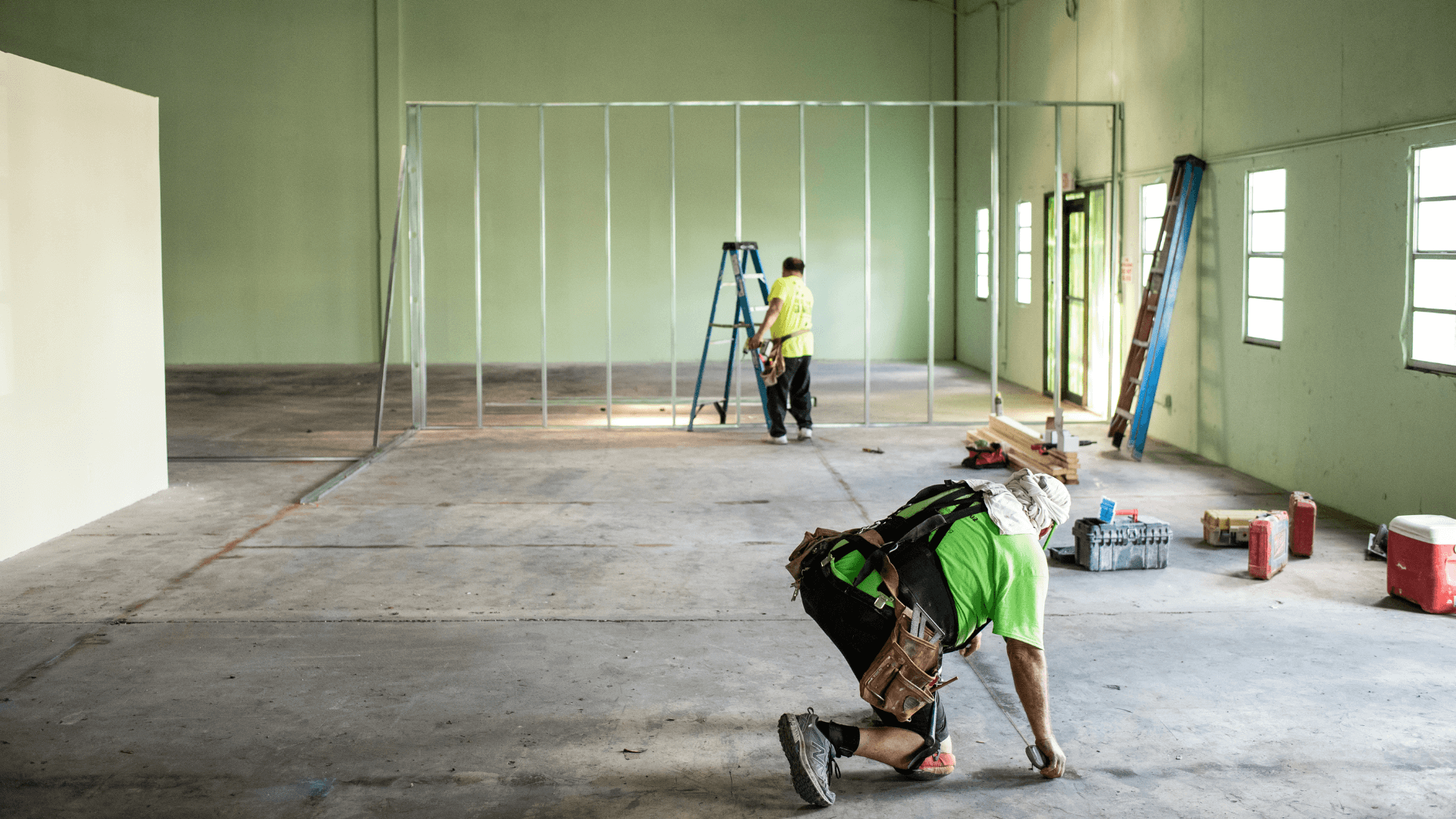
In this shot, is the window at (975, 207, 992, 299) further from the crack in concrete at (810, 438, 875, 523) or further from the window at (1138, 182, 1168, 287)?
the crack in concrete at (810, 438, 875, 523)

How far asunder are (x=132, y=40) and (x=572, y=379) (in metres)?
7.47

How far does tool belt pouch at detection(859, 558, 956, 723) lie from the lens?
3297 mm

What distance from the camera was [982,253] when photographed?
15.8 meters

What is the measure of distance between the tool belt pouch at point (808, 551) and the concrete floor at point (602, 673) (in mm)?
642

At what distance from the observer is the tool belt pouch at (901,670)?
10.8 ft

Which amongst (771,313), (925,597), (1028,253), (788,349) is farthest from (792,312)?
(925,597)

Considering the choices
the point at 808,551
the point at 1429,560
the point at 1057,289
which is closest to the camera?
the point at 808,551

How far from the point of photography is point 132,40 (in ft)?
53.2

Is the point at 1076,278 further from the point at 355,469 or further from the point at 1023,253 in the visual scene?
the point at 355,469

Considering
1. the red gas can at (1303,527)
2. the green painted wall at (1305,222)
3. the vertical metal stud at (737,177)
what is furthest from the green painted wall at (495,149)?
the red gas can at (1303,527)

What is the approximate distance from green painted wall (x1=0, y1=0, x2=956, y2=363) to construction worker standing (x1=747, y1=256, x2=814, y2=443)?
6.89 m

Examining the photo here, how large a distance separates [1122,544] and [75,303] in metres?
5.73

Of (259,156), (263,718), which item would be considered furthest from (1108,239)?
(259,156)

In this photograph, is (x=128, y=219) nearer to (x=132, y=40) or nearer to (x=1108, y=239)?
(x=1108, y=239)
